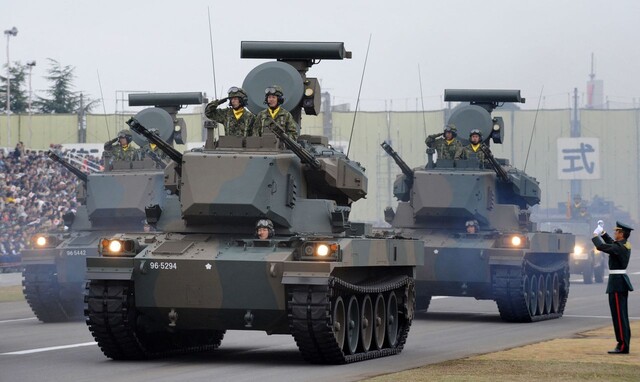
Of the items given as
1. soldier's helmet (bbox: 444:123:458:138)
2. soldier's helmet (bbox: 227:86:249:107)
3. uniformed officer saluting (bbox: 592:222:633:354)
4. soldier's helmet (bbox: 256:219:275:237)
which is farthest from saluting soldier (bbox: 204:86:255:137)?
soldier's helmet (bbox: 444:123:458:138)

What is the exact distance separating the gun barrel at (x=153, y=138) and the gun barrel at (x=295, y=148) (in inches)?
59.3

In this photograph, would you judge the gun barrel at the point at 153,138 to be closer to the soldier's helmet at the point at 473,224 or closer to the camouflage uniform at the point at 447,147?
the soldier's helmet at the point at 473,224

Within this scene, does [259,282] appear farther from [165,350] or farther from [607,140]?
[607,140]

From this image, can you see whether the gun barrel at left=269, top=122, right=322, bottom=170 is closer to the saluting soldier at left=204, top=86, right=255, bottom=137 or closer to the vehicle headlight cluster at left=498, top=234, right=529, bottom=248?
the saluting soldier at left=204, top=86, right=255, bottom=137

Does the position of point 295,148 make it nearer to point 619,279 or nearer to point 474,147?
point 619,279

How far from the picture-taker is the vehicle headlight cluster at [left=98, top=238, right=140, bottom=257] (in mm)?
20156

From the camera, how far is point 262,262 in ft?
64.2

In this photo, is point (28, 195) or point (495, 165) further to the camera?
point (28, 195)

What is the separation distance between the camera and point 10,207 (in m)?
50.6

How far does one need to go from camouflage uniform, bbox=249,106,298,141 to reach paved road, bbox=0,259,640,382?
132 inches

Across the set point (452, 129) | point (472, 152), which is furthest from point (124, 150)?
point (472, 152)

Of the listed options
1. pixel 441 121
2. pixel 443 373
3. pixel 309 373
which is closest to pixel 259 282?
pixel 309 373

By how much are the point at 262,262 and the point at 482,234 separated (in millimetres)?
12789

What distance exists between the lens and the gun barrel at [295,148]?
20953 millimetres
